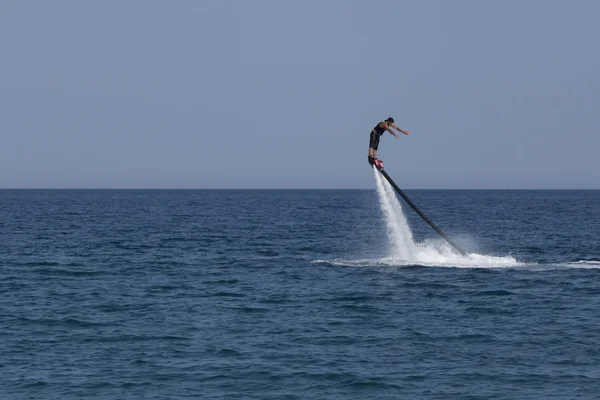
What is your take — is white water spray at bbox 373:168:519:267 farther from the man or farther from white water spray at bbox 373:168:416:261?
the man

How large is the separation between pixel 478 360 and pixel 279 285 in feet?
64.9

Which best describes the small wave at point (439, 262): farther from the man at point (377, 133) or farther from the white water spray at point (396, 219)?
the man at point (377, 133)

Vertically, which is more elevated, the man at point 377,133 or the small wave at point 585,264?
the man at point 377,133

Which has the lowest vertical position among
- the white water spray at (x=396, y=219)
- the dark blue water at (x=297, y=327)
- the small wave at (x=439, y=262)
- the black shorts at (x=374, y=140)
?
the dark blue water at (x=297, y=327)

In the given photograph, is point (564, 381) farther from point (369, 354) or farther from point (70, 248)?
point (70, 248)

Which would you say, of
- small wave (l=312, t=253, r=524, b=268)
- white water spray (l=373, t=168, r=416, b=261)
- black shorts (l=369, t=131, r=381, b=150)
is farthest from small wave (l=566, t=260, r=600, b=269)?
black shorts (l=369, t=131, r=381, b=150)

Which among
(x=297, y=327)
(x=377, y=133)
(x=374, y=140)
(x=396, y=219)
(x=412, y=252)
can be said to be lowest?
(x=297, y=327)

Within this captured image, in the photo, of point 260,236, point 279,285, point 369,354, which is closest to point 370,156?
point 279,285

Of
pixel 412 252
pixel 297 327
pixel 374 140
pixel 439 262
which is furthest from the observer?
pixel 412 252

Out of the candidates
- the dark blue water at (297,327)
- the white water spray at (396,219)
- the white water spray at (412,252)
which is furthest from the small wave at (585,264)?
the white water spray at (396,219)

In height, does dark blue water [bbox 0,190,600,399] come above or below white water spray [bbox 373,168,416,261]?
below

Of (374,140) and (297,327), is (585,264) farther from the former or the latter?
(297,327)

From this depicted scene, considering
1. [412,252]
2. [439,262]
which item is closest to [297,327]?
[439,262]

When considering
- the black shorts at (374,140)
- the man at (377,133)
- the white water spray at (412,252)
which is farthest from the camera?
the white water spray at (412,252)
